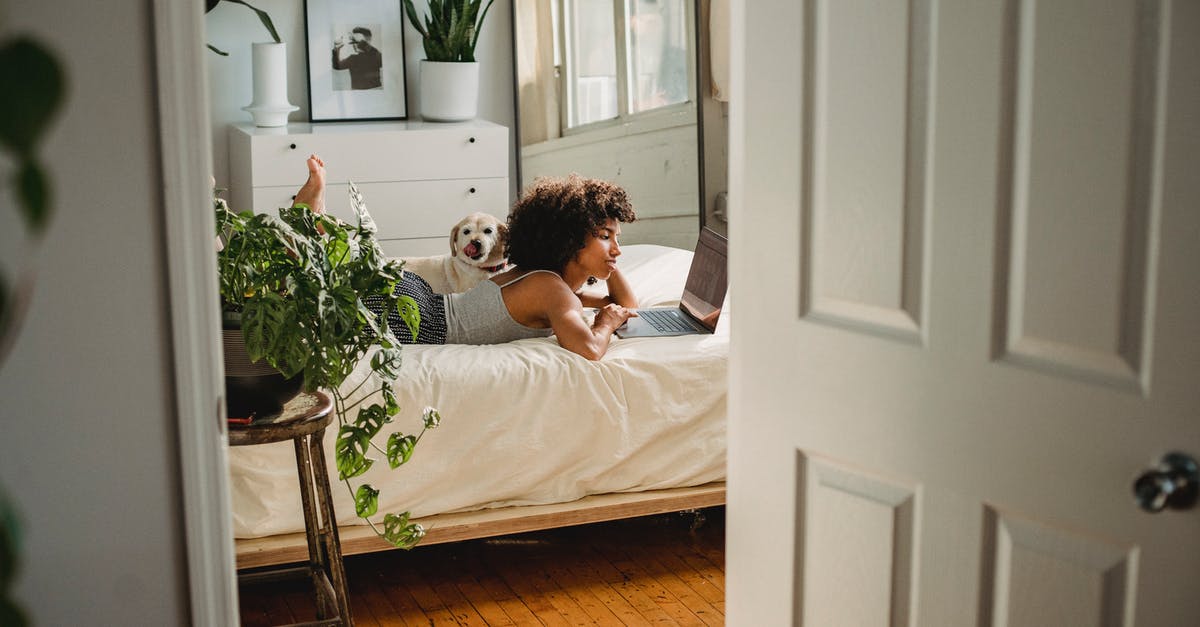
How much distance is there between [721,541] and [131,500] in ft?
6.80

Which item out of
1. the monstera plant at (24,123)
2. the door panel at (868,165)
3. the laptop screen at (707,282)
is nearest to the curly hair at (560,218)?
the laptop screen at (707,282)

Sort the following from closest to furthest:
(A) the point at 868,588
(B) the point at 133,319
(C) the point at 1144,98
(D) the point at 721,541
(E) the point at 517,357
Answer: (C) the point at 1144,98
(B) the point at 133,319
(A) the point at 868,588
(E) the point at 517,357
(D) the point at 721,541

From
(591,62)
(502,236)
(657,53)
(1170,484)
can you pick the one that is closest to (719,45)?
(657,53)

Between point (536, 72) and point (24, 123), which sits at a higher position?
point (536, 72)

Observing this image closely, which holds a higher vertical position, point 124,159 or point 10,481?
point 124,159

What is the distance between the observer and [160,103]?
1.27 m

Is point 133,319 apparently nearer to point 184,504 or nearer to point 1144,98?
point 184,504

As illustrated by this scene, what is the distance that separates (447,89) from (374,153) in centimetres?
46

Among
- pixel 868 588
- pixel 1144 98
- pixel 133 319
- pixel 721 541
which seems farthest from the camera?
pixel 721 541

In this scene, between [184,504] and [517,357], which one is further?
[517,357]

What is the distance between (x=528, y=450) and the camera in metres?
2.74

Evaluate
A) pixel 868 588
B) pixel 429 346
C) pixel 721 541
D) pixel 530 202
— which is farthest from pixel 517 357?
pixel 868 588

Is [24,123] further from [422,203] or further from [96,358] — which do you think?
[422,203]

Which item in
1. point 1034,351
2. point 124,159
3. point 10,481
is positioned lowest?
point 10,481
